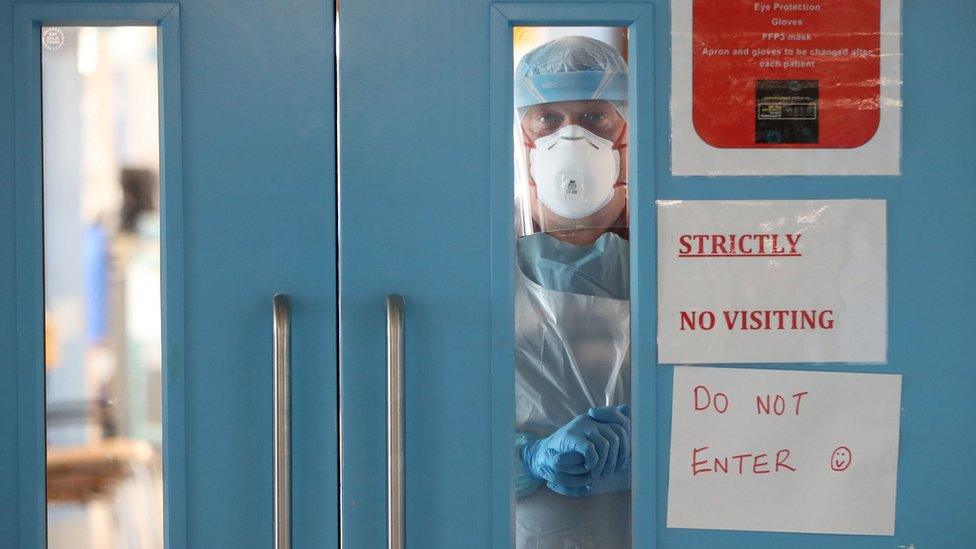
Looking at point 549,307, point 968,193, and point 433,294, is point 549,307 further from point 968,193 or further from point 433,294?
point 968,193

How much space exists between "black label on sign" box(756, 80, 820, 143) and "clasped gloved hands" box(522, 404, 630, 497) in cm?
41

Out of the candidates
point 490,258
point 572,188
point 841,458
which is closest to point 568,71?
point 572,188

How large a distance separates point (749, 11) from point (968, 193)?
0.37 meters

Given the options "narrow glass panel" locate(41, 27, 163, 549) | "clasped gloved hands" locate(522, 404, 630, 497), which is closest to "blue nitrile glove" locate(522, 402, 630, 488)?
"clasped gloved hands" locate(522, 404, 630, 497)

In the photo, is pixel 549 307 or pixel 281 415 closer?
pixel 281 415

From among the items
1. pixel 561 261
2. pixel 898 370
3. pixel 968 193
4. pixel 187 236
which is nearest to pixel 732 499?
pixel 898 370

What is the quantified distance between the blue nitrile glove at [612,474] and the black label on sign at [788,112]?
40 centimetres

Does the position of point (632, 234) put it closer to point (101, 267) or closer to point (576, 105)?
point (576, 105)

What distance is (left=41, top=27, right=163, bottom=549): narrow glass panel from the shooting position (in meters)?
1.12

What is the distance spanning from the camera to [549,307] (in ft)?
3.84

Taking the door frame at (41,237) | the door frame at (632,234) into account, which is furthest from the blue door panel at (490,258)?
the door frame at (41,237)

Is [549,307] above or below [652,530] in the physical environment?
above

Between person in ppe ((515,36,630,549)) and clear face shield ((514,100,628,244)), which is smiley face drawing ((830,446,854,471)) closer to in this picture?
person in ppe ((515,36,630,549))

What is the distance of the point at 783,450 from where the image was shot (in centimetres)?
115
